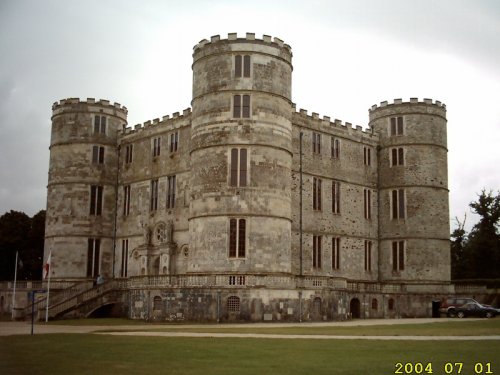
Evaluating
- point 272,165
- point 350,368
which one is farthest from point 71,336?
point 272,165

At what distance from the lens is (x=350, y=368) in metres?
15.2

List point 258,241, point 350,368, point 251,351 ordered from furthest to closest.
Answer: point 258,241, point 251,351, point 350,368

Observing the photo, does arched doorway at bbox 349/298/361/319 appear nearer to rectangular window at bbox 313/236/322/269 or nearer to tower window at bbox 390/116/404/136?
rectangular window at bbox 313/236/322/269

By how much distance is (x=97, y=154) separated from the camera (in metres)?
53.7

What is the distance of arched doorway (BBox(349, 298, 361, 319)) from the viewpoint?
46219mm

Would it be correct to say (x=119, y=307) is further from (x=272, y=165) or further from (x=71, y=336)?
(x=71, y=336)

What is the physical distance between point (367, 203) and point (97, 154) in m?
22.6

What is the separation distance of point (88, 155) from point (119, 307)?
1424 centimetres

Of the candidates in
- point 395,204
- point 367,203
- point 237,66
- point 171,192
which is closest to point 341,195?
point 367,203

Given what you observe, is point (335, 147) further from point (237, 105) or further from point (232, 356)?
point (232, 356)

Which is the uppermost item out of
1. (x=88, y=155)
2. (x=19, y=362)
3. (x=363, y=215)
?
(x=88, y=155)

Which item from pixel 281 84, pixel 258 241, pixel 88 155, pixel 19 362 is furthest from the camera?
pixel 88 155

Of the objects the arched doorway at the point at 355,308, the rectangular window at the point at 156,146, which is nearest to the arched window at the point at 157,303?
the arched doorway at the point at 355,308

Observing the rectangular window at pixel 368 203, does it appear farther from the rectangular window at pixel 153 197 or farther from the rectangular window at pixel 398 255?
the rectangular window at pixel 153 197
